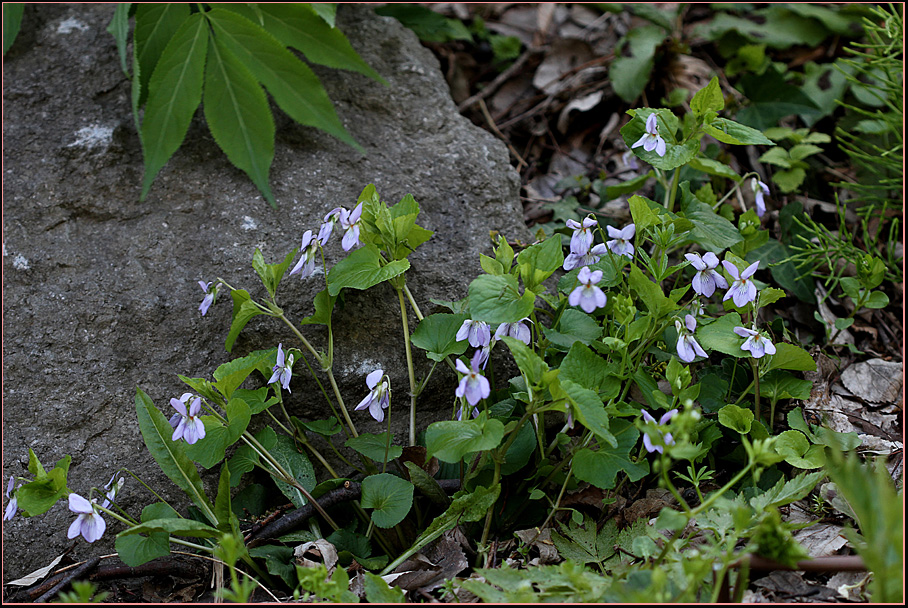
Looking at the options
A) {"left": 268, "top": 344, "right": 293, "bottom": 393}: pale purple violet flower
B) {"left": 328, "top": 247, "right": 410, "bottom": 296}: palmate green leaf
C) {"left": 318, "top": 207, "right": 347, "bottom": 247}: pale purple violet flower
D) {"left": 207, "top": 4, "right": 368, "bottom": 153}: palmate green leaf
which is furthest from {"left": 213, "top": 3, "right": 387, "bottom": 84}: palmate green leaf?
{"left": 268, "top": 344, "right": 293, "bottom": 393}: pale purple violet flower

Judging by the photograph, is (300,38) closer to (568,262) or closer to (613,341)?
(568,262)

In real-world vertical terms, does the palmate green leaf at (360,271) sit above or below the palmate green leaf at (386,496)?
above

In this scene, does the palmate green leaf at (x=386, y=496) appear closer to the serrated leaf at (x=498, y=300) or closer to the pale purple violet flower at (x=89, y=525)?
the serrated leaf at (x=498, y=300)

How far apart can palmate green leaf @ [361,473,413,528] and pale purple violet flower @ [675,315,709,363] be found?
33.2 inches

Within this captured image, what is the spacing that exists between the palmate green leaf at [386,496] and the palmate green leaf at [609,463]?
488mm

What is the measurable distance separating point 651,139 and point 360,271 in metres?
0.96

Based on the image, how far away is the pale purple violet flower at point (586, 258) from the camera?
194 cm

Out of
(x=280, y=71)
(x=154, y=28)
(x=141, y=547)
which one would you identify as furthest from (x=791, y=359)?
(x=154, y=28)

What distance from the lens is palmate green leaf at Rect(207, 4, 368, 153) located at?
8.28 ft

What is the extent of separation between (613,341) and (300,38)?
1.87 meters

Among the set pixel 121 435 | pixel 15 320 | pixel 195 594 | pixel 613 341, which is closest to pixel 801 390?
pixel 613 341

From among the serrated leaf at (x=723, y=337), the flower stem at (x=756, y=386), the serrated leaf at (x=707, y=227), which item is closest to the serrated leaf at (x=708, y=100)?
the serrated leaf at (x=707, y=227)

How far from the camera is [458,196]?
Answer: 8.74 feet

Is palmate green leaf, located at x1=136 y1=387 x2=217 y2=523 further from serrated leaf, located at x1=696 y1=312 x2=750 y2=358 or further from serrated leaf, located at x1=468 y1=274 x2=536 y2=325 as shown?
serrated leaf, located at x1=696 y1=312 x2=750 y2=358
